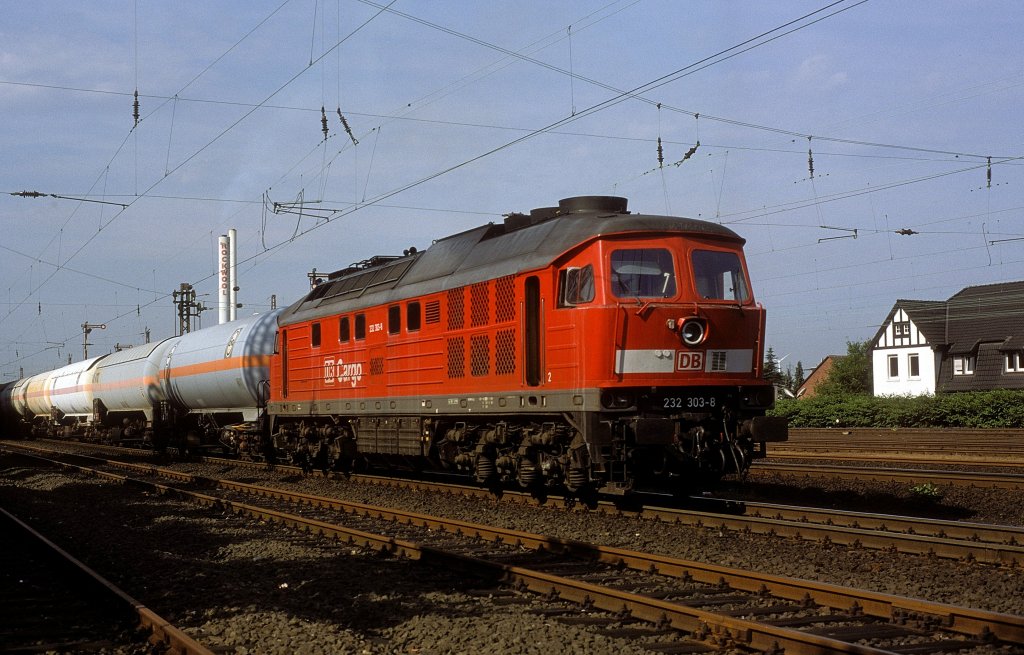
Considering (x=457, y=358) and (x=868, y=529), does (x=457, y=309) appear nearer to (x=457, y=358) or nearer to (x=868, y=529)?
(x=457, y=358)

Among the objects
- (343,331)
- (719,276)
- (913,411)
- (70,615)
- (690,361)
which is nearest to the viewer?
(70,615)

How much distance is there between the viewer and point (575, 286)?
43.0 ft

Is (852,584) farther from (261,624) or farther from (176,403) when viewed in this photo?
(176,403)

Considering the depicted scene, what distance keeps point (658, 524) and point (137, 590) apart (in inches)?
247

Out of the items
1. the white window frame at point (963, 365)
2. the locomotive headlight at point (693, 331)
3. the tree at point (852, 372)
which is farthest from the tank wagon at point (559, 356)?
the tree at point (852, 372)

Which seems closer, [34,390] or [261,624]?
[261,624]

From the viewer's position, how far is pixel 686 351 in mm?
12953

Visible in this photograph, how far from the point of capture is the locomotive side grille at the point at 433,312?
53.7ft

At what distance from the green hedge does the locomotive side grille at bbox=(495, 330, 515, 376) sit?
2513 cm

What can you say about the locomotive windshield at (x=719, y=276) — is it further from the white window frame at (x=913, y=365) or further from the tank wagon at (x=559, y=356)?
the white window frame at (x=913, y=365)

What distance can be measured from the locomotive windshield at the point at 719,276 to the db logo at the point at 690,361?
0.85 meters

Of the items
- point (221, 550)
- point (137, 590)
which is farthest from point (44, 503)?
point (137, 590)

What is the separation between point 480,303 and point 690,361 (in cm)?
364

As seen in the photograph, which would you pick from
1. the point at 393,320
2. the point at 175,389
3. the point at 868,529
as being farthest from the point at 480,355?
the point at 175,389
